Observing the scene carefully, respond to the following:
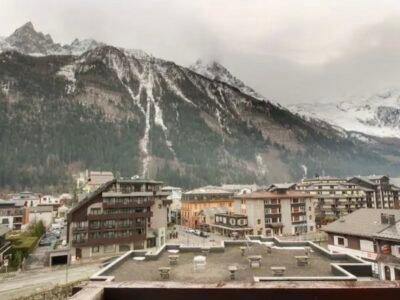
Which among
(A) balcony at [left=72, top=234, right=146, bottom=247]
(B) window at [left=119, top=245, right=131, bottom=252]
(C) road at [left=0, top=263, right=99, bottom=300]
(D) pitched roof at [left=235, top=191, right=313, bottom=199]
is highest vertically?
(D) pitched roof at [left=235, top=191, right=313, bottom=199]

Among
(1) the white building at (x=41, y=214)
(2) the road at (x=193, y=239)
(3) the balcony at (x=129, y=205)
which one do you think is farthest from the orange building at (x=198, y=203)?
(1) the white building at (x=41, y=214)

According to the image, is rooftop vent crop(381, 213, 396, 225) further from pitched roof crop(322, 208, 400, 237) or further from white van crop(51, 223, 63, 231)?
white van crop(51, 223, 63, 231)

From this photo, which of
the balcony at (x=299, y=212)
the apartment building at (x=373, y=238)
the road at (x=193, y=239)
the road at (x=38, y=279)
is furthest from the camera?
the balcony at (x=299, y=212)

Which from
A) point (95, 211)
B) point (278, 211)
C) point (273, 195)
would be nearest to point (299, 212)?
point (278, 211)

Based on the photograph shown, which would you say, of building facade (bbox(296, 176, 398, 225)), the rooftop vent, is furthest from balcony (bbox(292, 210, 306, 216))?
the rooftop vent

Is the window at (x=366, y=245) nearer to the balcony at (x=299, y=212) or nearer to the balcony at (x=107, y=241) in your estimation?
the balcony at (x=107, y=241)

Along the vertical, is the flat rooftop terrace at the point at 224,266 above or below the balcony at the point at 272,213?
below

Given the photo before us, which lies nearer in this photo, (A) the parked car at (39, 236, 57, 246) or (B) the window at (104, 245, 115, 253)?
(B) the window at (104, 245, 115, 253)
